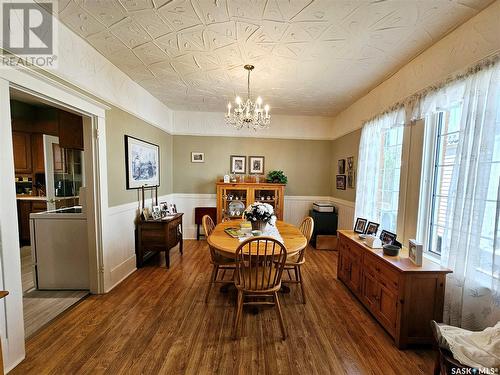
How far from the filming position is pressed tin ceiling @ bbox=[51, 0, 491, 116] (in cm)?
164

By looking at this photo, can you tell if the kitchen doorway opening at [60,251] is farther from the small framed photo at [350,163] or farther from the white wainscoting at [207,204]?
the small framed photo at [350,163]

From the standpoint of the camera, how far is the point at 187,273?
3076 mm

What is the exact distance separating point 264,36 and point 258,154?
2.78m

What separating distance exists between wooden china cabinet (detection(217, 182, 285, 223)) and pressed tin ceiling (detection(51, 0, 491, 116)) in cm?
188

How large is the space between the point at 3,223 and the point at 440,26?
3707 mm

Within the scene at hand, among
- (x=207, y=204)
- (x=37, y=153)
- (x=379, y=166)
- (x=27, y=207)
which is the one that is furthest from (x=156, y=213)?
(x=379, y=166)

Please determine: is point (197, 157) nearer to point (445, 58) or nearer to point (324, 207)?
point (324, 207)

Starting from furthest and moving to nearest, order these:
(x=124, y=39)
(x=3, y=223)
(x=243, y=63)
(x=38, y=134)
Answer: (x=38, y=134) < (x=243, y=63) < (x=124, y=39) < (x=3, y=223)

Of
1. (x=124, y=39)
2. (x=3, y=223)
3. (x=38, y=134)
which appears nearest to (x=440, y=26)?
(x=124, y=39)

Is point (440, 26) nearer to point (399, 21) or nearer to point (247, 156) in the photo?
point (399, 21)

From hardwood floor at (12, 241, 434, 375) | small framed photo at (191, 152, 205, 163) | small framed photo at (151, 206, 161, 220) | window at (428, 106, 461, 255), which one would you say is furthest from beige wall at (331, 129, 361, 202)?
small framed photo at (151, 206, 161, 220)

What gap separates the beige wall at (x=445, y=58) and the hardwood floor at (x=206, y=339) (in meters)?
2.41

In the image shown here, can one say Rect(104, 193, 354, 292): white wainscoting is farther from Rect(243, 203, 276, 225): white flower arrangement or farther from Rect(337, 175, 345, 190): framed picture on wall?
Rect(243, 203, 276, 225): white flower arrangement

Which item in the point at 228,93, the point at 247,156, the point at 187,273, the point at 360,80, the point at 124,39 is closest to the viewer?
the point at 124,39
